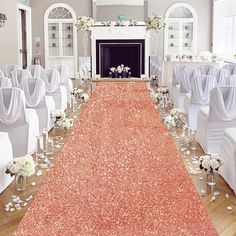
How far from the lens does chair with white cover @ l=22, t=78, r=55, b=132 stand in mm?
6992

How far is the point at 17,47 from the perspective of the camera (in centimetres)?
1372

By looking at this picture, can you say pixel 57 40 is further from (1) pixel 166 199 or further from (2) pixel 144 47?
(1) pixel 166 199

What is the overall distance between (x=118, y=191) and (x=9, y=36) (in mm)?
10099

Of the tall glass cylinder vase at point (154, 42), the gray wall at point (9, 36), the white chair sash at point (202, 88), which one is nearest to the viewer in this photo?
the white chair sash at point (202, 88)

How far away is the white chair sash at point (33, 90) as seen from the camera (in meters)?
6.98

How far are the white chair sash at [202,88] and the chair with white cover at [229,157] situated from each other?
2.39m

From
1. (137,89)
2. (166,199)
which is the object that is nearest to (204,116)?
(166,199)

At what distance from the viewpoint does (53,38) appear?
15.9 m

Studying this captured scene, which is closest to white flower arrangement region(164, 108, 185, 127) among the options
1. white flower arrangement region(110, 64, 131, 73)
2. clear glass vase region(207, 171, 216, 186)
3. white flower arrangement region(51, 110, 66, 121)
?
white flower arrangement region(51, 110, 66, 121)

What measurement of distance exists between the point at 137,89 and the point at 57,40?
467cm

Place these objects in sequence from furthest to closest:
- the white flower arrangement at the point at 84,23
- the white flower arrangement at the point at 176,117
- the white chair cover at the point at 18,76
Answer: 1. the white flower arrangement at the point at 84,23
2. the white chair cover at the point at 18,76
3. the white flower arrangement at the point at 176,117

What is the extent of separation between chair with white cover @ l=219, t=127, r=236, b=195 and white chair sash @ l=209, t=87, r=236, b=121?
917 millimetres

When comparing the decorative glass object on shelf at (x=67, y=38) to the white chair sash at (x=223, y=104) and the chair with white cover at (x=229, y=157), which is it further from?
the chair with white cover at (x=229, y=157)

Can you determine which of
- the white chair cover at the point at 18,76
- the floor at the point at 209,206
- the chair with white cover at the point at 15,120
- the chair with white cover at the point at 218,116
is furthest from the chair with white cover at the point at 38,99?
the chair with white cover at the point at 218,116
